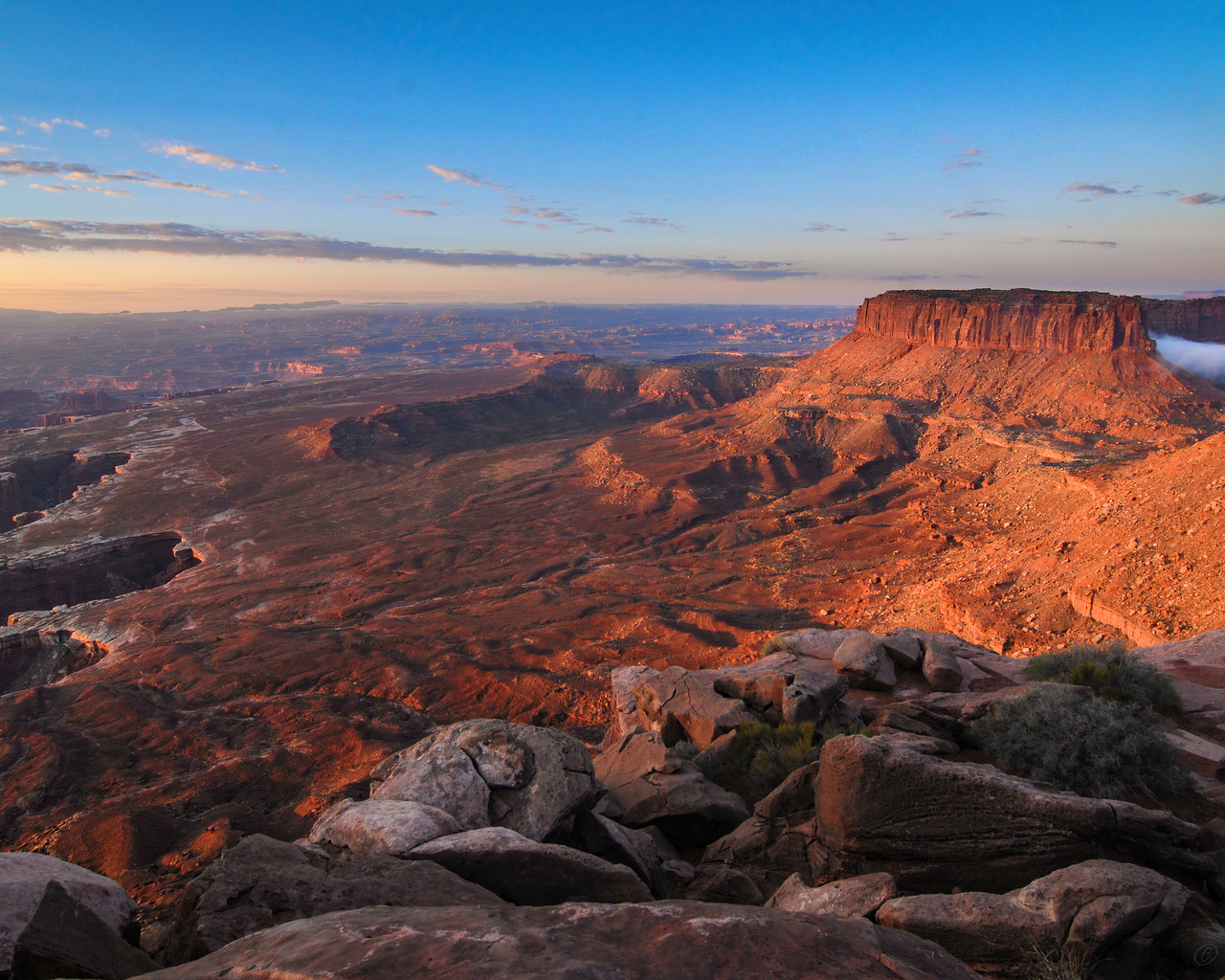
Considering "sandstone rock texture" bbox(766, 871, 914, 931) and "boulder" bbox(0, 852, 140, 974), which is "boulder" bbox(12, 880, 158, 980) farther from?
"sandstone rock texture" bbox(766, 871, 914, 931)

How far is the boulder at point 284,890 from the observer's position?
488 cm

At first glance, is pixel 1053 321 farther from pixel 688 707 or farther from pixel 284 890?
pixel 284 890

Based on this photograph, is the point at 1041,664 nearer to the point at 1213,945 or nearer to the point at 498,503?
the point at 1213,945

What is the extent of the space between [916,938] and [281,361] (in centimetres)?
20292

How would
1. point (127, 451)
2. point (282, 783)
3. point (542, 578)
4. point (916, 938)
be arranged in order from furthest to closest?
1. point (127, 451)
2. point (542, 578)
3. point (282, 783)
4. point (916, 938)

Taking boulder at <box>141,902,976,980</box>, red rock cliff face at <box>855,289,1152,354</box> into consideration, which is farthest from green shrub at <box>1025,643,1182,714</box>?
red rock cliff face at <box>855,289,1152,354</box>

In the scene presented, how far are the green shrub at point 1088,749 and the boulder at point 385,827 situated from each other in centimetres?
709

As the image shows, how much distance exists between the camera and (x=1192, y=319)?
58.9m

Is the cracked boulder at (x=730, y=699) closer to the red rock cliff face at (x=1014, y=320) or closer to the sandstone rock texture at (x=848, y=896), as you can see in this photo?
the sandstone rock texture at (x=848, y=896)

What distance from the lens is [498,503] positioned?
5312cm

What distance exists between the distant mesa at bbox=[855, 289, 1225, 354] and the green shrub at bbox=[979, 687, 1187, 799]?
199 feet

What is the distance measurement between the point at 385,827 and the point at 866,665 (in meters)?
10.1

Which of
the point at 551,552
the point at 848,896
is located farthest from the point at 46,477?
the point at 848,896

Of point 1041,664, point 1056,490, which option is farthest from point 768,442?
point 1041,664
